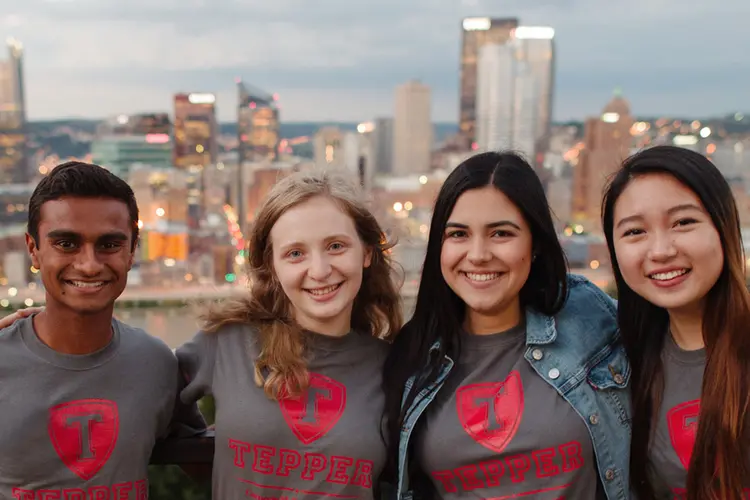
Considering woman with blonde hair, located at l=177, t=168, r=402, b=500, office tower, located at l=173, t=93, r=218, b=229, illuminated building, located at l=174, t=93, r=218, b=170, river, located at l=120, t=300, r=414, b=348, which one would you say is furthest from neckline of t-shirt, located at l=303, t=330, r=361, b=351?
illuminated building, located at l=174, t=93, r=218, b=170

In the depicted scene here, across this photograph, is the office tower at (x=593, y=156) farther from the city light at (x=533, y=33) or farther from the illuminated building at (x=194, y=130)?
the illuminated building at (x=194, y=130)

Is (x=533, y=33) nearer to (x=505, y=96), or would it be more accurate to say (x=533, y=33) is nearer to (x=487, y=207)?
(x=505, y=96)

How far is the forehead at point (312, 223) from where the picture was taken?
146cm

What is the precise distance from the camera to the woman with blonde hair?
1.36 metres

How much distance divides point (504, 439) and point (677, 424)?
319 mm

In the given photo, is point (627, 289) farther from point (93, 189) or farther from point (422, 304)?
point (93, 189)

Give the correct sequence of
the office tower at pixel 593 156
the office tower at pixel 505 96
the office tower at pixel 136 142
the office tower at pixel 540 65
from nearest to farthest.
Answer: the office tower at pixel 593 156, the office tower at pixel 505 96, the office tower at pixel 540 65, the office tower at pixel 136 142

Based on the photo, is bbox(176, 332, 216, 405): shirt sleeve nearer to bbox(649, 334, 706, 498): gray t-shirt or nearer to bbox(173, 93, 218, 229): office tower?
bbox(649, 334, 706, 498): gray t-shirt

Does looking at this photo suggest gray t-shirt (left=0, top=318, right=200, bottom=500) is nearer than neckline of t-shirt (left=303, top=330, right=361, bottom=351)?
Yes

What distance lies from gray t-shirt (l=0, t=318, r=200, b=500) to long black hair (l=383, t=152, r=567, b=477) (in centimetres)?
48

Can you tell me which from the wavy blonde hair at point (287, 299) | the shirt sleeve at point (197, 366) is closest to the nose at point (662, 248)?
the wavy blonde hair at point (287, 299)

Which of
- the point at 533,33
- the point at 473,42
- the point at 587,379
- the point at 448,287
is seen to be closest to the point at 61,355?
the point at 448,287

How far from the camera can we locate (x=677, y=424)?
1.32 m

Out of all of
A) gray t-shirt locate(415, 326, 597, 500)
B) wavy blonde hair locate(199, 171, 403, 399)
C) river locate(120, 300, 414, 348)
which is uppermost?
wavy blonde hair locate(199, 171, 403, 399)
